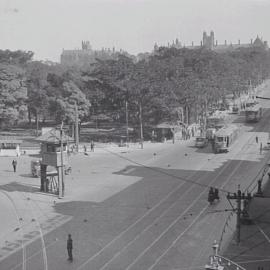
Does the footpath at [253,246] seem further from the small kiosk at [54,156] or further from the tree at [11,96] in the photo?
the tree at [11,96]

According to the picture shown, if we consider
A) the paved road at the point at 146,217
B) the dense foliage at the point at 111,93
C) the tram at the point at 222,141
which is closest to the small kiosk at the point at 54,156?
the paved road at the point at 146,217

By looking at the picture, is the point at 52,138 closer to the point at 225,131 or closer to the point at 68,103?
the point at 225,131

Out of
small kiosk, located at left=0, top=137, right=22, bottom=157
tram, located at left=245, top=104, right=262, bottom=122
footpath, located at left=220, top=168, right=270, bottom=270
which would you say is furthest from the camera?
tram, located at left=245, top=104, right=262, bottom=122

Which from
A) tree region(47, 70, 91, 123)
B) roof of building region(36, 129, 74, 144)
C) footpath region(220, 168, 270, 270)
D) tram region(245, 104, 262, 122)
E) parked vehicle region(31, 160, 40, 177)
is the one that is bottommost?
footpath region(220, 168, 270, 270)

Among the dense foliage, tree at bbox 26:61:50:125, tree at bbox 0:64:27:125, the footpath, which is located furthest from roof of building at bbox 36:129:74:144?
tree at bbox 26:61:50:125

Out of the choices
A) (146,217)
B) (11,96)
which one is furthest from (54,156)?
(11,96)

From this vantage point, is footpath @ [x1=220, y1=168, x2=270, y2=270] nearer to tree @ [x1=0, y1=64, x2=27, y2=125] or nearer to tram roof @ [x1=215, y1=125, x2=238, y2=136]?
tram roof @ [x1=215, y1=125, x2=238, y2=136]
